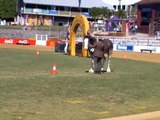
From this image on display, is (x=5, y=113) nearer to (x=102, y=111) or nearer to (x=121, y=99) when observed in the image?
(x=102, y=111)

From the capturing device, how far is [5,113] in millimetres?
10203

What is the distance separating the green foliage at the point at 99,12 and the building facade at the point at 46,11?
373 centimetres

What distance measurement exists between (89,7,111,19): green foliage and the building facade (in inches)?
147

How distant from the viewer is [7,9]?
407 ft

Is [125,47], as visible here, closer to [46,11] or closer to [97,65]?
[97,65]

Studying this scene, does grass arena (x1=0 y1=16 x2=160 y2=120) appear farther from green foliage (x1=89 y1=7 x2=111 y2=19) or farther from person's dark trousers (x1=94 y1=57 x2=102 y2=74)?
green foliage (x1=89 y1=7 x2=111 y2=19)

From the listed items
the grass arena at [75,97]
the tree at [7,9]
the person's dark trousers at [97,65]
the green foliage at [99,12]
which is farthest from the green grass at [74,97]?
the green foliage at [99,12]

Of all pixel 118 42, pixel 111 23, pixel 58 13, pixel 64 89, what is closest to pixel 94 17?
pixel 58 13

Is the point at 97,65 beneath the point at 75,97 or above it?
above

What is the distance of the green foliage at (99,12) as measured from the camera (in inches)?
5232

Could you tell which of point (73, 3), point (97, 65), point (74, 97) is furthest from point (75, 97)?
point (73, 3)

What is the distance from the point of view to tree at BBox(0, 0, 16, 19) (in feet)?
401

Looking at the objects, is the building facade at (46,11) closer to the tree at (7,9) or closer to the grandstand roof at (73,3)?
the grandstand roof at (73,3)

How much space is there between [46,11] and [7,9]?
11749 mm
